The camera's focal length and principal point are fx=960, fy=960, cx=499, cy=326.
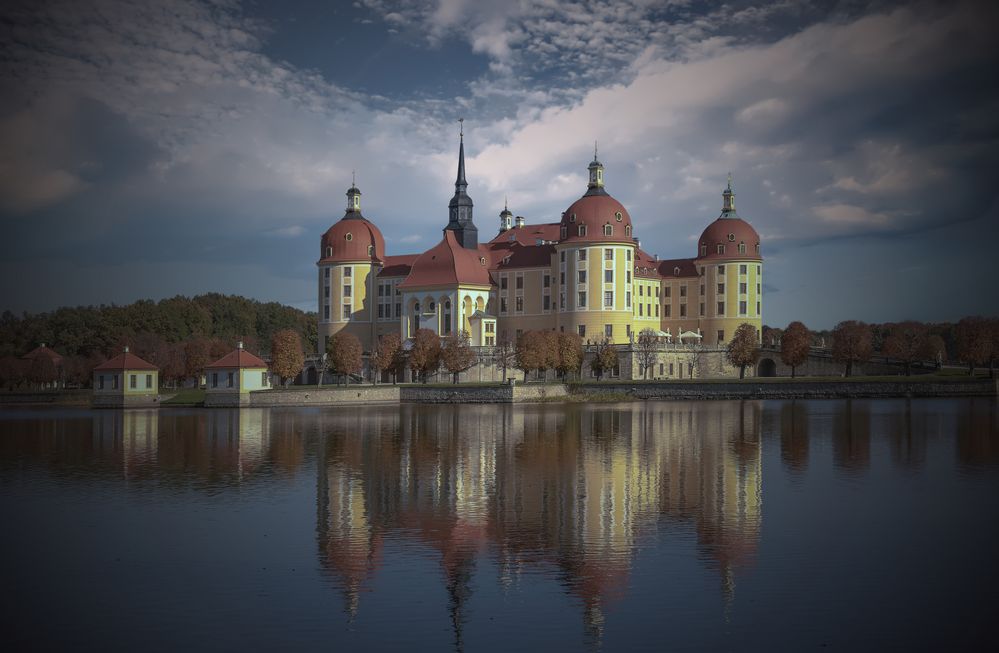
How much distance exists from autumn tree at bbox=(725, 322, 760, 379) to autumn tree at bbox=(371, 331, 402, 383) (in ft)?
95.5

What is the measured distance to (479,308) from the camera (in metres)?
93.5

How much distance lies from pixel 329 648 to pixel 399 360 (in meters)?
71.1

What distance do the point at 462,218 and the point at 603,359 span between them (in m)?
27.9

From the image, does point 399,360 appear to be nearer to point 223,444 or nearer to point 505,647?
point 223,444

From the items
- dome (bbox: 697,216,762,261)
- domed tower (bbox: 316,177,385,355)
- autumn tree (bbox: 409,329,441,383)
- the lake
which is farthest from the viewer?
domed tower (bbox: 316,177,385,355)

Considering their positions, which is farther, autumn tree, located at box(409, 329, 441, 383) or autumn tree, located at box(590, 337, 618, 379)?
autumn tree, located at box(409, 329, 441, 383)

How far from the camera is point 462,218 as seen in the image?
10075 cm

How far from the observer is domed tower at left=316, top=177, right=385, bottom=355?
328 ft

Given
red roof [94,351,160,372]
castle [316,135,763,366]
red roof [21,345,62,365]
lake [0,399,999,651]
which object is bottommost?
lake [0,399,999,651]

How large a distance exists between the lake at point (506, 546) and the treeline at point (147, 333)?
183 feet

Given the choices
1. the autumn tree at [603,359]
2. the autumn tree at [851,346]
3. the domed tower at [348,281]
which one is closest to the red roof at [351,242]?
the domed tower at [348,281]

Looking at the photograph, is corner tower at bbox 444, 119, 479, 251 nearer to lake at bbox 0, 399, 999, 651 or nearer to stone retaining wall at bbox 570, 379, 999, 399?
stone retaining wall at bbox 570, 379, 999, 399

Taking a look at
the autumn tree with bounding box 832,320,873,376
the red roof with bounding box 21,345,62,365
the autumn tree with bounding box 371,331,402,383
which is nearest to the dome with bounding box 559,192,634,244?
the autumn tree with bounding box 371,331,402,383

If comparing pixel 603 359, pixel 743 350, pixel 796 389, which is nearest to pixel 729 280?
pixel 743 350
